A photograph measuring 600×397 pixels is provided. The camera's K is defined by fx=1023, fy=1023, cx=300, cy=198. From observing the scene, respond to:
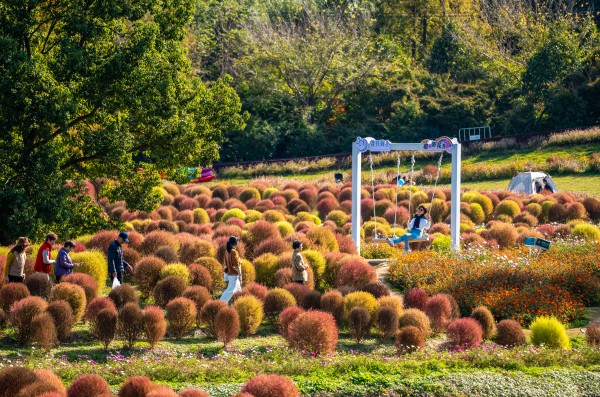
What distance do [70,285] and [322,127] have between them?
3479 cm

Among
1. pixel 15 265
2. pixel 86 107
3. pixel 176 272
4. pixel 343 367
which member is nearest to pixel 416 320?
pixel 343 367

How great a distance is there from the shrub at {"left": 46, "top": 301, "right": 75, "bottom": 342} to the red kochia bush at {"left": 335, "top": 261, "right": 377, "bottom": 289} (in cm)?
577

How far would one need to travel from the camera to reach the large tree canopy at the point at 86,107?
742 inches

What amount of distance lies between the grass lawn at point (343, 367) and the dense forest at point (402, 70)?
1325 inches

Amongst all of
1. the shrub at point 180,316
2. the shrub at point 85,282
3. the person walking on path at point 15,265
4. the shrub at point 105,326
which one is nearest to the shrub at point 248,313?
the shrub at point 180,316

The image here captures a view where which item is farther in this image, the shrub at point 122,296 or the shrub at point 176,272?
the shrub at point 176,272

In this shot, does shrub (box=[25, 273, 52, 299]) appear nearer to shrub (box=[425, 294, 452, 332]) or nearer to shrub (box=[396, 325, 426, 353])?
shrub (box=[396, 325, 426, 353])

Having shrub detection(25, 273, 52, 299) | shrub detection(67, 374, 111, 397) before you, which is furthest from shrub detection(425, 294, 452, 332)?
shrub detection(67, 374, 111, 397)

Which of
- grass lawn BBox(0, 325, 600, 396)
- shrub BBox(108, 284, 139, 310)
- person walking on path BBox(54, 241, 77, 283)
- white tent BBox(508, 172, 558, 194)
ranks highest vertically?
white tent BBox(508, 172, 558, 194)

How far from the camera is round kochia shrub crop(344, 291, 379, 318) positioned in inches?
681

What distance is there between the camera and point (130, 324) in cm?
1538

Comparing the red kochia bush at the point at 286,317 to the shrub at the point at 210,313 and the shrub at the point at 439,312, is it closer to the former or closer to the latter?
the shrub at the point at 210,313

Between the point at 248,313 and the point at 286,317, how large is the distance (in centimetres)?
72

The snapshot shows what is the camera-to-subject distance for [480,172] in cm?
4088
